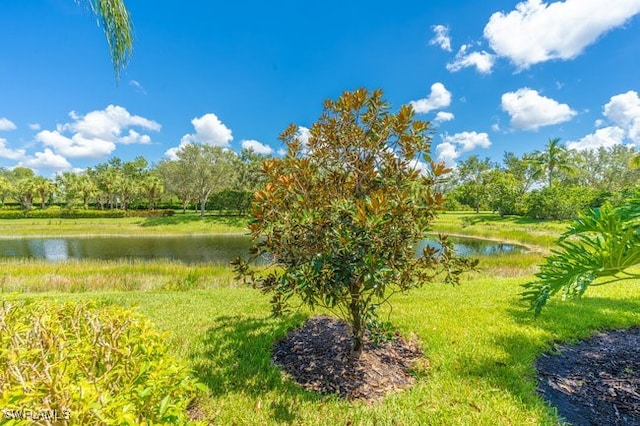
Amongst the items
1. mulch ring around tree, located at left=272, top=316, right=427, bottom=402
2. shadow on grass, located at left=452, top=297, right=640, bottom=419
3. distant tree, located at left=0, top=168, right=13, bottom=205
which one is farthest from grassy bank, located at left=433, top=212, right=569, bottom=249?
distant tree, located at left=0, top=168, right=13, bottom=205

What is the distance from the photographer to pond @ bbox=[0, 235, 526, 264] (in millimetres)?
19641

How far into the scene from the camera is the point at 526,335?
15.4 ft

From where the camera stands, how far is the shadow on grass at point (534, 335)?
11.6 ft

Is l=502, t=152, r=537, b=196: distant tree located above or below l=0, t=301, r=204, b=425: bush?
above

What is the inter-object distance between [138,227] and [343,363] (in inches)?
1451

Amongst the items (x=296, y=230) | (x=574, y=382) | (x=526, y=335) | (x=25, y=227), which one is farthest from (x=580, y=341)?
(x=25, y=227)

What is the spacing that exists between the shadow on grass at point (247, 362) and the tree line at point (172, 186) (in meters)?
27.5

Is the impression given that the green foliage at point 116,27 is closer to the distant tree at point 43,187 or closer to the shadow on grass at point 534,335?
the shadow on grass at point 534,335

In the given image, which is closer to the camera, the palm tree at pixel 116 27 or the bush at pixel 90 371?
the bush at pixel 90 371

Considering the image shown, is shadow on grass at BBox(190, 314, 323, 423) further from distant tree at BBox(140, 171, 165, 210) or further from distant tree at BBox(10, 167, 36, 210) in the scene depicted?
distant tree at BBox(10, 167, 36, 210)

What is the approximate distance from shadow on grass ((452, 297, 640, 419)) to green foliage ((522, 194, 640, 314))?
2.94 feet

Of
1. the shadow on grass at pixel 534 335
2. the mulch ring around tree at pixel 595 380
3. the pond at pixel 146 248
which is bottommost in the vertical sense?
the pond at pixel 146 248

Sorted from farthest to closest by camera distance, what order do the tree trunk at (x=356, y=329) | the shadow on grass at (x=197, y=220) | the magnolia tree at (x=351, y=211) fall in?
the shadow on grass at (x=197, y=220) → the tree trunk at (x=356, y=329) → the magnolia tree at (x=351, y=211)

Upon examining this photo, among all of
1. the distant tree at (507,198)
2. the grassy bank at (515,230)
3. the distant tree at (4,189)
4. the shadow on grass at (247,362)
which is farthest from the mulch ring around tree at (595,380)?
the distant tree at (4,189)
